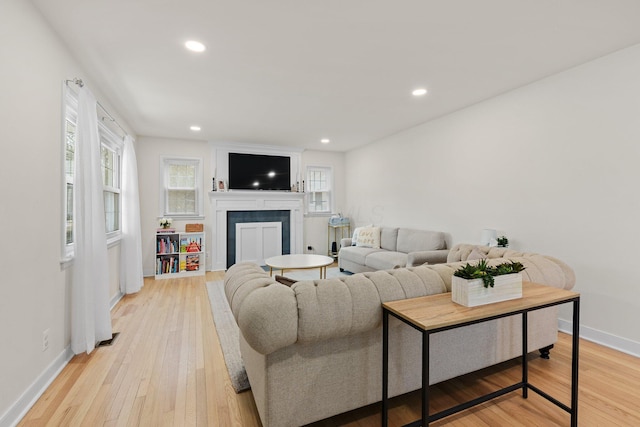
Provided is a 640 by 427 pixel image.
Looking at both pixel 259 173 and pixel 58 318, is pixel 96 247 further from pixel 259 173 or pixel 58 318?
pixel 259 173

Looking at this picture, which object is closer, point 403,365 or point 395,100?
point 403,365

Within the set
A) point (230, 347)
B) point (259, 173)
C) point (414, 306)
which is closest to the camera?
point (414, 306)

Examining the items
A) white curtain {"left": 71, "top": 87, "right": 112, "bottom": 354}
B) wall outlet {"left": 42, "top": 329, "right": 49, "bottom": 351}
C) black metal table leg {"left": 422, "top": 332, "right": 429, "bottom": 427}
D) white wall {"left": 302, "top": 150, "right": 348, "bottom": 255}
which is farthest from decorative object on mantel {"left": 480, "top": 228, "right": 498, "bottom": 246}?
wall outlet {"left": 42, "top": 329, "right": 49, "bottom": 351}

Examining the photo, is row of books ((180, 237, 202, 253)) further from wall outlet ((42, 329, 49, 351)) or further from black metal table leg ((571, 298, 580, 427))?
black metal table leg ((571, 298, 580, 427))

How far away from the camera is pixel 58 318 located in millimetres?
2242

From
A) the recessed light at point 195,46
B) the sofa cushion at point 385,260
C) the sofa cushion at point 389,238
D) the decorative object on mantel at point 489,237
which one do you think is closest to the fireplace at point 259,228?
the sofa cushion at point 389,238

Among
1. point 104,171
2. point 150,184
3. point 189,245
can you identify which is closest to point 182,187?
point 150,184

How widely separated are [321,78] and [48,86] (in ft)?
7.34

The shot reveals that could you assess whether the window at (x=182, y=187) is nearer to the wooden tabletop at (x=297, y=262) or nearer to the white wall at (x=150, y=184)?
the white wall at (x=150, y=184)

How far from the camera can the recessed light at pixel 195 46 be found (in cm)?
234

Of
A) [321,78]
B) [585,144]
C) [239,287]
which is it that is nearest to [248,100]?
[321,78]

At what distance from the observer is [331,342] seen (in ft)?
4.93

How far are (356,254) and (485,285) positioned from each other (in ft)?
11.3

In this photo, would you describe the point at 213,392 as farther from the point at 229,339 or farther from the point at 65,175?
the point at 65,175
